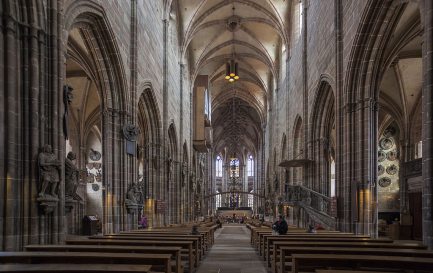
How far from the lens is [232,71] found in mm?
38625

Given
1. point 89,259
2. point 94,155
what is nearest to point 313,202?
point 89,259

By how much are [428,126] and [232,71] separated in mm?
30249

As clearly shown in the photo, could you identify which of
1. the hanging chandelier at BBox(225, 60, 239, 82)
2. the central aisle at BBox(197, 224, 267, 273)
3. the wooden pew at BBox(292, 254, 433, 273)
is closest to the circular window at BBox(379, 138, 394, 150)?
the hanging chandelier at BBox(225, 60, 239, 82)

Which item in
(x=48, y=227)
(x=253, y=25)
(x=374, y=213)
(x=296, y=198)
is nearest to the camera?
(x=48, y=227)

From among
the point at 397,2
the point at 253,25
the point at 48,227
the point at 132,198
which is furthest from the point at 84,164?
the point at 397,2

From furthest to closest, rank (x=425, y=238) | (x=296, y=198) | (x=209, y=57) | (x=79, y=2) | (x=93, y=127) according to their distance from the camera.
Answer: (x=209, y=57) < (x=93, y=127) < (x=296, y=198) < (x=79, y=2) < (x=425, y=238)

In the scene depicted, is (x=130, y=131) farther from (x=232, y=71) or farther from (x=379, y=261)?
(x=232, y=71)

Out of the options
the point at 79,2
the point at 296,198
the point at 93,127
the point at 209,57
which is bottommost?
the point at 296,198

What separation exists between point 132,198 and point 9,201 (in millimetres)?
8347

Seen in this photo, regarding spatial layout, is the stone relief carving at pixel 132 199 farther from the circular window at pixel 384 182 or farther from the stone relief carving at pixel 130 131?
the circular window at pixel 384 182

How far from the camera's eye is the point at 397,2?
13.3 meters

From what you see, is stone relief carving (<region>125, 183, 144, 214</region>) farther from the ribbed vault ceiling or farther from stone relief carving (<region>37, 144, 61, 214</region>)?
the ribbed vault ceiling

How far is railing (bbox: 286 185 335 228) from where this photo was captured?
18.0 metres

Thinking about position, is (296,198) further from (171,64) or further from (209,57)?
(209,57)
